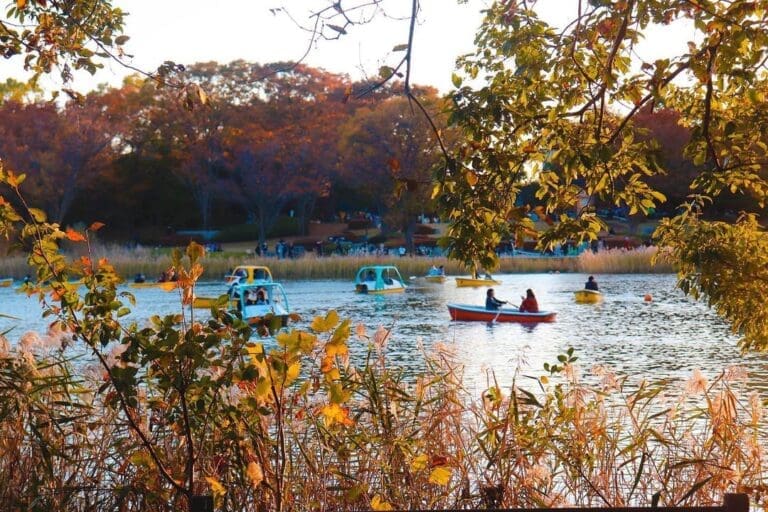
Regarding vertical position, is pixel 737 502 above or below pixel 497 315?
above

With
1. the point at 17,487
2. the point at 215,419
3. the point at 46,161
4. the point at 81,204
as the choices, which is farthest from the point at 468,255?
the point at 81,204

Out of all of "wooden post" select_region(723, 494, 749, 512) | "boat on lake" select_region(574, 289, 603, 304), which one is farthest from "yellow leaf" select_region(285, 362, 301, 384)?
"boat on lake" select_region(574, 289, 603, 304)

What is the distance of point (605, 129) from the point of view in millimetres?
6629

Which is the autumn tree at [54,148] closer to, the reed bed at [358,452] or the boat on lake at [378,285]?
the boat on lake at [378,285]

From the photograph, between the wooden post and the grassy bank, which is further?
the grassy bank

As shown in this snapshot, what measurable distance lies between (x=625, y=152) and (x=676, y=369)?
14.7 meters

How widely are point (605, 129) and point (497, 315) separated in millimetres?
22208

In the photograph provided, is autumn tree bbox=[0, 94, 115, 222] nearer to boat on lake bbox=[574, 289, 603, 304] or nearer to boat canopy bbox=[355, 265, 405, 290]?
boat canopy bbox=[355, 265, 405, 290]

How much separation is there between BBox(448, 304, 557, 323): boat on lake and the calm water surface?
225 mm

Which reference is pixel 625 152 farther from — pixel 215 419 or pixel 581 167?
pixel 215 419

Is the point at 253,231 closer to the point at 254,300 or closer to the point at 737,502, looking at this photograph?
the point at 254,300

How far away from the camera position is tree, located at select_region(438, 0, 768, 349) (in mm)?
5605

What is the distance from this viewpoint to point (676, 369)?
2008 cm

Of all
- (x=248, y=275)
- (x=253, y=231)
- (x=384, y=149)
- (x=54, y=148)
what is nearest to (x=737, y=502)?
(x=248, y=275)
